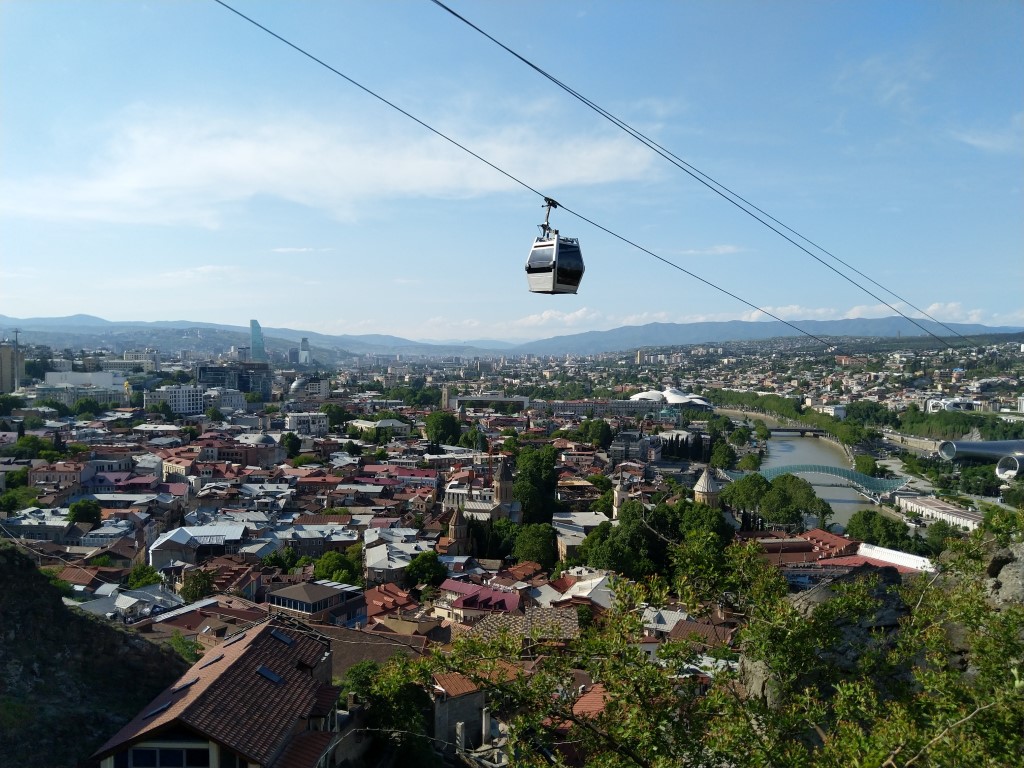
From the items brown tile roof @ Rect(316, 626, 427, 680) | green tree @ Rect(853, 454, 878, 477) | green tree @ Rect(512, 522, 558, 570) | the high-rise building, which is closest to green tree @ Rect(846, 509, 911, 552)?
green tree @ Rect(512, 522, 558, 570)

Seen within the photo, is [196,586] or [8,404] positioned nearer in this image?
[196,586]

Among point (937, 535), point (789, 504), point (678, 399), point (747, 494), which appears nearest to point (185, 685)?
point (937, 535)

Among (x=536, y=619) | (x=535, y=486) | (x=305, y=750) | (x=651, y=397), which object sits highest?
(x=305, y=750)

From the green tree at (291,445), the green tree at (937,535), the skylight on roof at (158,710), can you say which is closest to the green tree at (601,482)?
the green tree at (937,535)

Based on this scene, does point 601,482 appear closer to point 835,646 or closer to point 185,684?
point 185,684

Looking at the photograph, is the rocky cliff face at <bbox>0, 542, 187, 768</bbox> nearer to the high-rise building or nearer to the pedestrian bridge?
the pedestrian bridge

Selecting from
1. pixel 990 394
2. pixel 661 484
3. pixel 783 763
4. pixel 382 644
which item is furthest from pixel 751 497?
pixel 990 394
